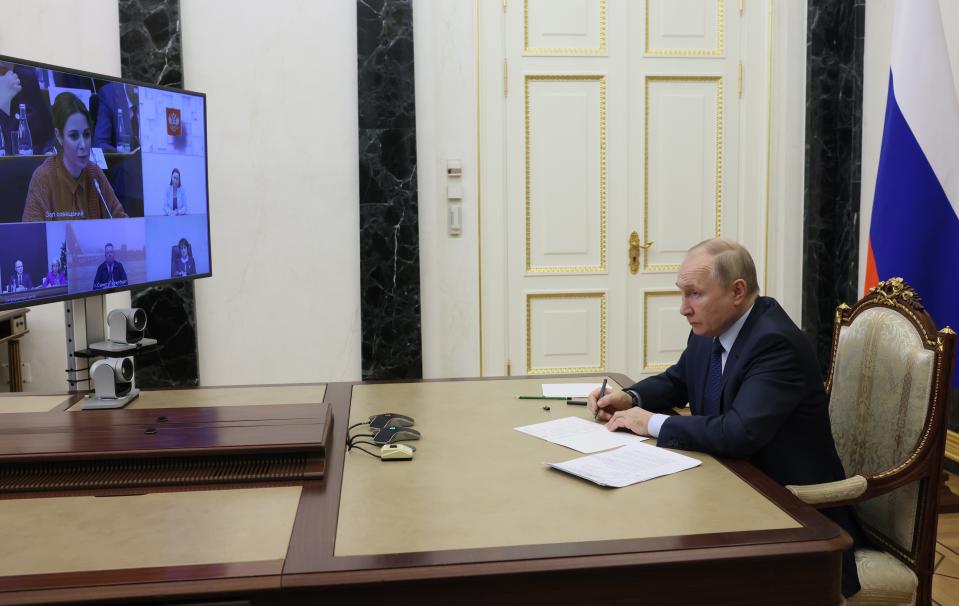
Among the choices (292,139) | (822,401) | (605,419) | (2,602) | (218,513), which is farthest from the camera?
(292,139)

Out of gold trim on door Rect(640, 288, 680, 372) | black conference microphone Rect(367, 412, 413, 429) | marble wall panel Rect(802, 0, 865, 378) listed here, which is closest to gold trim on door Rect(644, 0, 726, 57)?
marble wall panel Rect(802, 0, 865, 378)

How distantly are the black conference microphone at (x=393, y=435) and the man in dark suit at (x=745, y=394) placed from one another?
1.65ft

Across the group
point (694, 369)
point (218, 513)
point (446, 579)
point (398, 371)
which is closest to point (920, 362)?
point (694, 369)

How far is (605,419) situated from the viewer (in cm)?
234

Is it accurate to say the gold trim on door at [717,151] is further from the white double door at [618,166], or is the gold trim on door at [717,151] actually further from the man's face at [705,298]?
the man's face at [705,298]

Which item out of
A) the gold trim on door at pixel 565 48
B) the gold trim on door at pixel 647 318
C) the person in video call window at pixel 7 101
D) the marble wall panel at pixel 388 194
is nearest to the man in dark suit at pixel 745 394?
the person in video call window at pixel 7 101

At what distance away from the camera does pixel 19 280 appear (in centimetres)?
215

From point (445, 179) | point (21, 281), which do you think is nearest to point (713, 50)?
point (445, 179)

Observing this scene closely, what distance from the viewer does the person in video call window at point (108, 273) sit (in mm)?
2420

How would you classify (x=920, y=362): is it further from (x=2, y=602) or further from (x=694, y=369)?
(x=2, y=602)

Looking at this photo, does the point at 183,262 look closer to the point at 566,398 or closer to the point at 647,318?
the point at 566,398

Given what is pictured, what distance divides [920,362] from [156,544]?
1.77 m

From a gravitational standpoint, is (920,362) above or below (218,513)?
above

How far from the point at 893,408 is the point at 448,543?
52.7 inches
